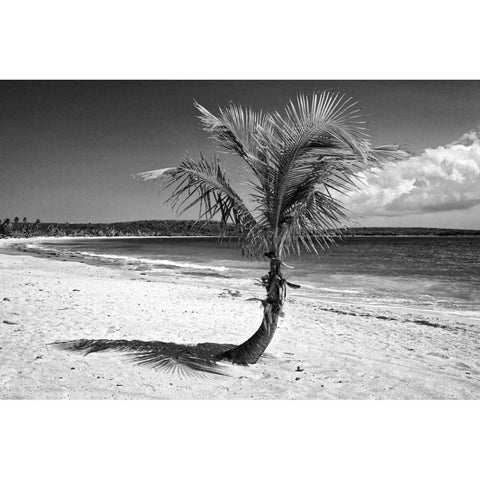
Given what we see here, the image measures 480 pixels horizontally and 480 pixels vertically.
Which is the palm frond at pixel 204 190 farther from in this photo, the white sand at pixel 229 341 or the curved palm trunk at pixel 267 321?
the white sand at pixel 229 341

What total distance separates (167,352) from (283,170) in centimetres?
257

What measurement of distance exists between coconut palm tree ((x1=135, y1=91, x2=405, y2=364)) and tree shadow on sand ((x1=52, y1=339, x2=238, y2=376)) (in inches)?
32.1

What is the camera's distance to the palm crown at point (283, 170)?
379cm

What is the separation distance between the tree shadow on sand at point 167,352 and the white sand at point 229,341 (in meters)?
0.12

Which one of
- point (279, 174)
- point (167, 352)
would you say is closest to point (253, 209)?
point (279, 174)

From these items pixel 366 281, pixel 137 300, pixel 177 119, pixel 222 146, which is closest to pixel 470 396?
pixel 222 146

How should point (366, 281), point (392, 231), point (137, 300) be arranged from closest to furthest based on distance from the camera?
point (137, 300)
point (392, 231)
point (366, 281)

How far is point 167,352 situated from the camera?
194 inches

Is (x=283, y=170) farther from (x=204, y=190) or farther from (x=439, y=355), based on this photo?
(x=439, y=355)

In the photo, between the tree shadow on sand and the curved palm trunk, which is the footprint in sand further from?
the tree shadow on sand

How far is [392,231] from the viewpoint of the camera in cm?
1180

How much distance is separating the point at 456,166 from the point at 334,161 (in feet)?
12.4

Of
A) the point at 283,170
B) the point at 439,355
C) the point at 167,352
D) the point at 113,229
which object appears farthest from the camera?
the point at 113,229

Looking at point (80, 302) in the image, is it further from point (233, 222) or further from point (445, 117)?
point (445, 117)
